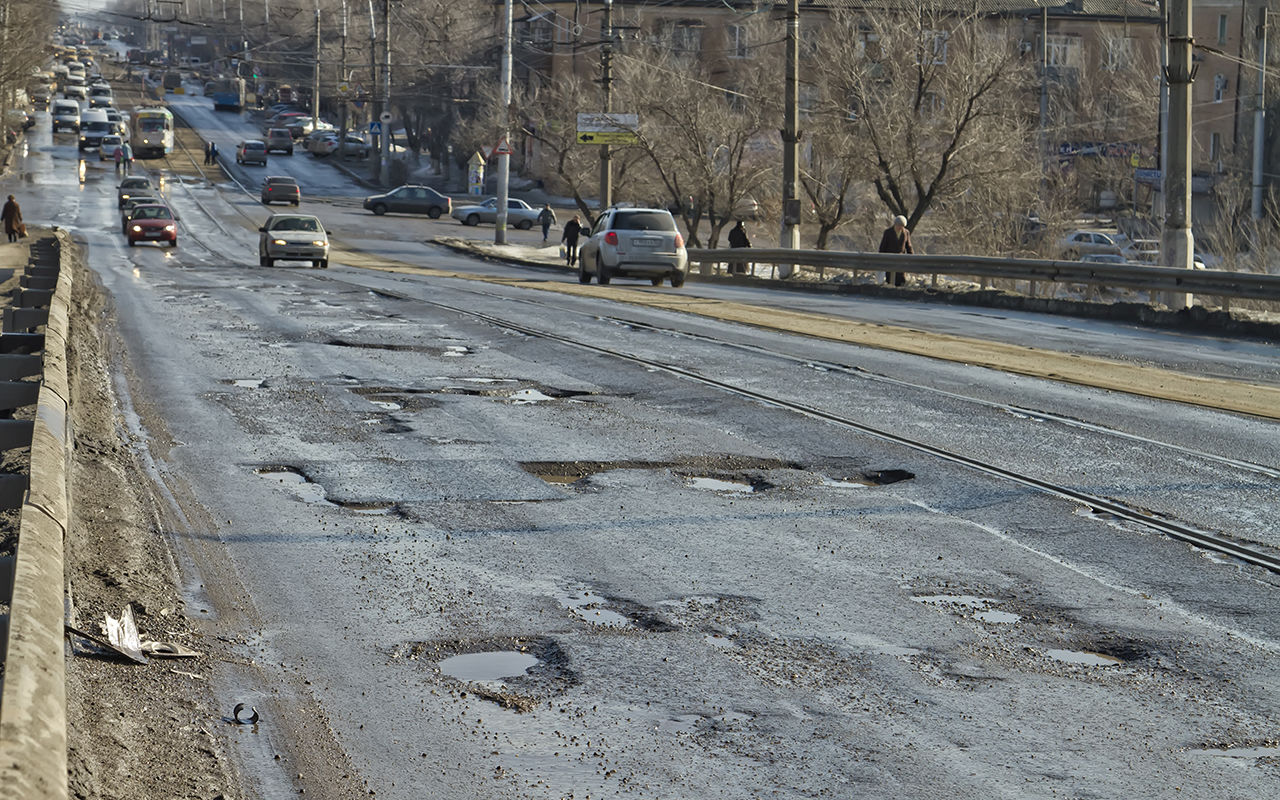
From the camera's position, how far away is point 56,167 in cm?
9312

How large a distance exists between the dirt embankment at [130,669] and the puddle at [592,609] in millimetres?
1586

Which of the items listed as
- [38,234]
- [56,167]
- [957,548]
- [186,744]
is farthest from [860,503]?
[56,167]

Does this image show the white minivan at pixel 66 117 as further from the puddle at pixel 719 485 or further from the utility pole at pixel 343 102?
the puddle at pixel 719 485

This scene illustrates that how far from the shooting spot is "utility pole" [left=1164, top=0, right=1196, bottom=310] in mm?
24109

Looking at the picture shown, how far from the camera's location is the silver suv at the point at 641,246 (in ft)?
111

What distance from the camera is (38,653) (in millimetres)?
4777

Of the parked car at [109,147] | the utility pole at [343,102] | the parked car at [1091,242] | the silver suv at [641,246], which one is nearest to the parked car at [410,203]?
the utility pole at [343,102]

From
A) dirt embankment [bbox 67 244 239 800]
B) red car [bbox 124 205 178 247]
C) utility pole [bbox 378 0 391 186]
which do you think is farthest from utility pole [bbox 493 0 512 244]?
dirt embankment [bbox 67 244 239 800]

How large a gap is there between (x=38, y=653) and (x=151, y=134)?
101 m

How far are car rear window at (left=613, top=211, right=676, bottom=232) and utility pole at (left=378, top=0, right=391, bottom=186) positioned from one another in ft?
163

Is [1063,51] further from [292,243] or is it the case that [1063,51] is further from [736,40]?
[292,243]

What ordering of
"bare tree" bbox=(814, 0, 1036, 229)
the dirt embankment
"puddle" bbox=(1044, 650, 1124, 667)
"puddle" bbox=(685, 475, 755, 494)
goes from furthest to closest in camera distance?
1. "bare tree" bbox=(814, 0, 1036, 229)
2. "puddle" bbox=(685, 475, 755, 494)
3. "puddle" bbox=(1044, 650, 1124, 667)
4. the dirt embankment

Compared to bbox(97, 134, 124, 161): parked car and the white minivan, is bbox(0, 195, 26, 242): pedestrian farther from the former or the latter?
the white minivan

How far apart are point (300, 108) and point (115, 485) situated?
137 metres
